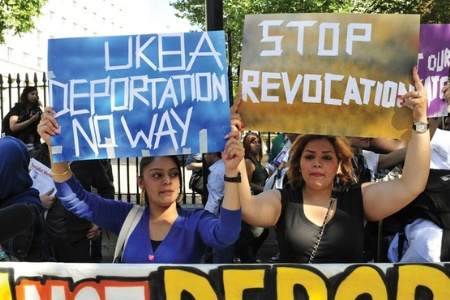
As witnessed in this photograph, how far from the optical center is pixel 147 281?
102 inches

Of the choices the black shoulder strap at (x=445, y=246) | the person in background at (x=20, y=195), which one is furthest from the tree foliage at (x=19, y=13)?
the black shoulder strap at (x=445, y=246)

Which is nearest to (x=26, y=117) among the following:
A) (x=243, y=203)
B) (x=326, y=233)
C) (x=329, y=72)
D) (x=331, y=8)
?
(x=243, y=203)

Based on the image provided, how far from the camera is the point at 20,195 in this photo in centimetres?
292

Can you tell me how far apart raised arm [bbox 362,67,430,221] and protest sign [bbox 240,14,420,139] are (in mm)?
60

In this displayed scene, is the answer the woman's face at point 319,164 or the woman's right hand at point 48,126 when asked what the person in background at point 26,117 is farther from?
the woman's face at point 319,164

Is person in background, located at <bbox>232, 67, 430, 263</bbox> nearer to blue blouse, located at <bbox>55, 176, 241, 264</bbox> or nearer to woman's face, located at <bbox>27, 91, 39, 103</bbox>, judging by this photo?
blue blouse, located at <bbox>55, 176, 241, 264</bbox>

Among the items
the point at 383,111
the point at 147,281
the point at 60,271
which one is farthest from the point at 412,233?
the point at 60,271

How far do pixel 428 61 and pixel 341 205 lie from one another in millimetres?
1062

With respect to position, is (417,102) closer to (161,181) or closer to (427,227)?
(427,227)

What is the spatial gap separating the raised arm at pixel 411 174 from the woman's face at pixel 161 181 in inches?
38.2

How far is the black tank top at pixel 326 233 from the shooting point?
274 centimetres

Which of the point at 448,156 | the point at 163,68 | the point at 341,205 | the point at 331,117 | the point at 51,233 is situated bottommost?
the point at 51,233

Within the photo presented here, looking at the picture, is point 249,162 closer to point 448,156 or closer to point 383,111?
point 448,156

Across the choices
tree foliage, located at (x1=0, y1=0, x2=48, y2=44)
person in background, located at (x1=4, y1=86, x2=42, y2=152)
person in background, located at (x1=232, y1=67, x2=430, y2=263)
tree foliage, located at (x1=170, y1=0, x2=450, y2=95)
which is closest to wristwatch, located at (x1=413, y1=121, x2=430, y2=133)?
person in background, located at (x1=232, y1=67, x2=430, y2=263)
